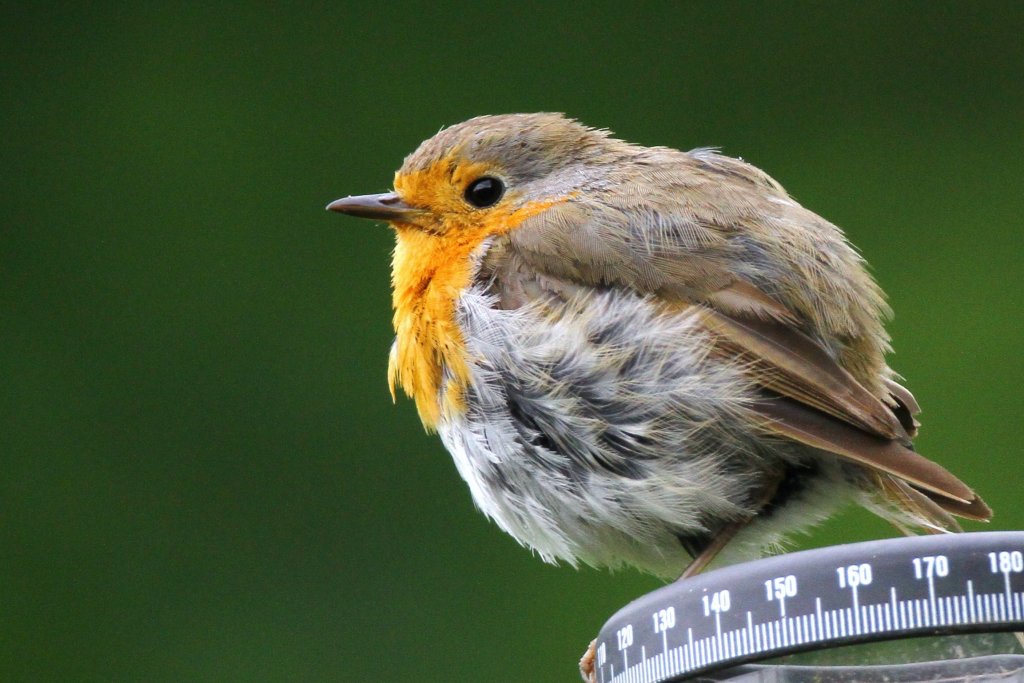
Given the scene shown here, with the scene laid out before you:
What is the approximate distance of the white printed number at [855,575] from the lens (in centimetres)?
171

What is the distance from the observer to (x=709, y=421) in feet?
8.16

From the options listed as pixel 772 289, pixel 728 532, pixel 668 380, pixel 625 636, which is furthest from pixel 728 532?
pixel 625 636

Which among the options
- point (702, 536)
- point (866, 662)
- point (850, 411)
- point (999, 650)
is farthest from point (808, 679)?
point (702, 536)

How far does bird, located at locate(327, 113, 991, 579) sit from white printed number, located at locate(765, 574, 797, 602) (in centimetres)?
62

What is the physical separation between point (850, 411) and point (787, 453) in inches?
6.4

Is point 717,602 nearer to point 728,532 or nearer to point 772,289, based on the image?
point 728,532

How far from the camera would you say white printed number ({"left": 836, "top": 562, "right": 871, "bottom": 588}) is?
5.63 ft

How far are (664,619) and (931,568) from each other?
0.36 meters

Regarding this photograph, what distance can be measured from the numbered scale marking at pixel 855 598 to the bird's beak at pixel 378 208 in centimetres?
156

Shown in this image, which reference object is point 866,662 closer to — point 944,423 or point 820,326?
point 820,326

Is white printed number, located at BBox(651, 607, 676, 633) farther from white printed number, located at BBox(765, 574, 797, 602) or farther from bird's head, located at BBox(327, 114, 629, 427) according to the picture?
bird's head, located at BBox(327, 114, 629, 427)

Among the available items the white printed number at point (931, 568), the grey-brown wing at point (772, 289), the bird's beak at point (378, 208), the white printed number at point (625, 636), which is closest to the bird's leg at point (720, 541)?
the grey-brown wing at point (772, 289)

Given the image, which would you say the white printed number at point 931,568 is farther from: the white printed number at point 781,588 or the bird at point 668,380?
the bird at point 668,380

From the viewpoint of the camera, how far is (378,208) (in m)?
3.18
